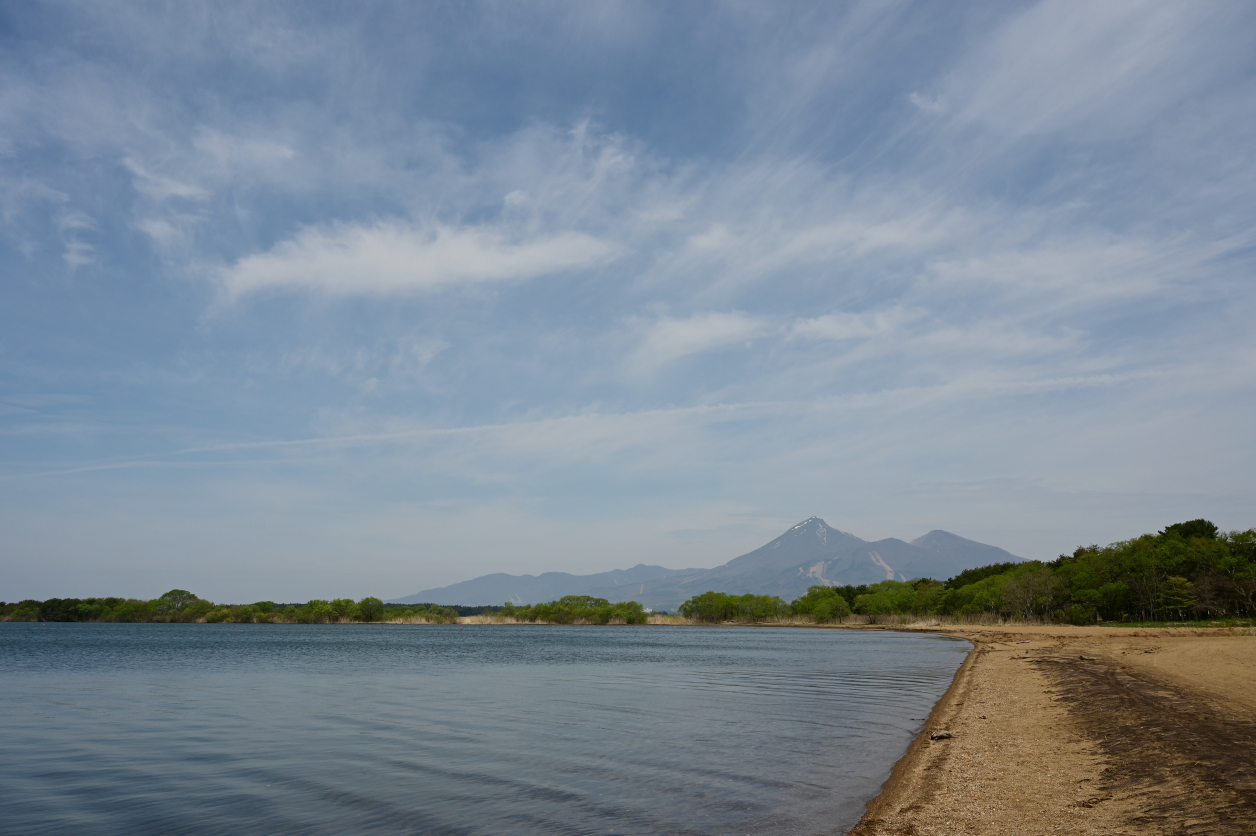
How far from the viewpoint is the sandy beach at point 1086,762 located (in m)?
10.1

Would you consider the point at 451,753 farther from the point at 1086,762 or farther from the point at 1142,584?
the point at 1142,584

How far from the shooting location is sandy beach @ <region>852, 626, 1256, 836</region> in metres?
10.1

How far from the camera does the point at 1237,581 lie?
80438 mm

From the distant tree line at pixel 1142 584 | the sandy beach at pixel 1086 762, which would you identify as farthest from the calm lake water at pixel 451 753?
the distant tree line at pixel 1142 584

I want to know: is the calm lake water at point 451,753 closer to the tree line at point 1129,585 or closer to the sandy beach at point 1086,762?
the sandy beach at point 1086,762

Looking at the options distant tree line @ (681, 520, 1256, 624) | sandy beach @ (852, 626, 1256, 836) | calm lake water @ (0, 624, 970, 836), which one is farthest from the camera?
distant tree line @ (681, 520, 1256, 624)

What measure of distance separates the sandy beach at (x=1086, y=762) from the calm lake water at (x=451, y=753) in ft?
4.19

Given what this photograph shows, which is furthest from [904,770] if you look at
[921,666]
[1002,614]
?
[1002,614]

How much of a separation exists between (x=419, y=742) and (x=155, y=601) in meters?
223

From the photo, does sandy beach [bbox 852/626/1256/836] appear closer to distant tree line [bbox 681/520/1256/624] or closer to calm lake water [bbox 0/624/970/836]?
calm lake water [bbox 0/624/970/836]

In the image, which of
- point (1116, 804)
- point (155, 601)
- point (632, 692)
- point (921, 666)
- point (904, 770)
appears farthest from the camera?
point (155, 601)

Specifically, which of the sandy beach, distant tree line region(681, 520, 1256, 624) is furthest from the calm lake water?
distant tree line region(681, 520, 1256, 624)

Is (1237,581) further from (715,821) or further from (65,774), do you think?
(65,774)

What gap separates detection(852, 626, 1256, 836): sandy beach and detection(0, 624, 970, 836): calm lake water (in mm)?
1278
